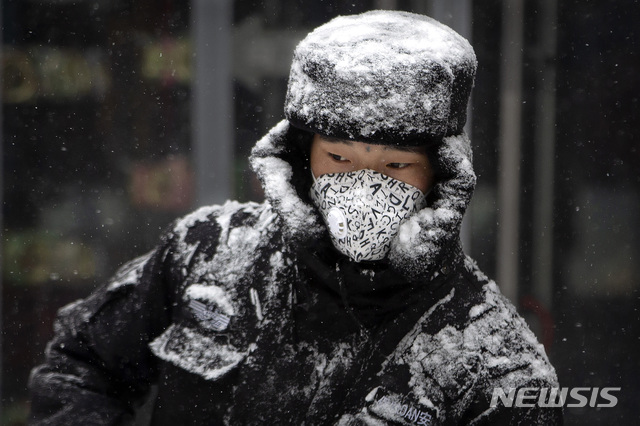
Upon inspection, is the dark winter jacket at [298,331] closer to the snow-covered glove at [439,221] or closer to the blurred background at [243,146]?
the snow-covered glove at [439,221]

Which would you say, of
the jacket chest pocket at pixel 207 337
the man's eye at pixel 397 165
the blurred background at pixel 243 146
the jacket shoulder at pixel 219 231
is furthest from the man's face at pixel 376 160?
the blurred background at pixel 243 146

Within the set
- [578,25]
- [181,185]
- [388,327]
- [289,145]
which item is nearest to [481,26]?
[578,25]

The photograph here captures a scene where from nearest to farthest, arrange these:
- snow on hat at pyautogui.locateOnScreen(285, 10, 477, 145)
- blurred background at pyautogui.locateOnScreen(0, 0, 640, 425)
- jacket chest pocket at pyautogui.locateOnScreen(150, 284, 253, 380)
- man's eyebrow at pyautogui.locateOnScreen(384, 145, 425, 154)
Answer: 1. snow on hat at pyautogui.locateOnScreen(285, 10, 477, 145)
2. man's eyebrow at pyautogui.locateOnScreen(384, 145, 425, 154)
3. jacket chest pocket at pyautogui.locateOnScreen(150, 284, 253, 380)
4. blurred background at pyautogui.locateOnScreen(0, 0, 640, 425)

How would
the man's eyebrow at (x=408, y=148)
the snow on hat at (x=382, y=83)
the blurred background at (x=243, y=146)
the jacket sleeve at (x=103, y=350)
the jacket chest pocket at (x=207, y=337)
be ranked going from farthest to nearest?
1. the blurred background at (x=243, y=146)
2. the jacket sleeve at (x=103, y=350)
3. the jacket chest pocket at (x=207, y=337)
4. the man's eyebrow at (x=408, y=148)
5. the snow on hat at (x=382, y=83)

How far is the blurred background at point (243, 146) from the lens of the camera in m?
4.11

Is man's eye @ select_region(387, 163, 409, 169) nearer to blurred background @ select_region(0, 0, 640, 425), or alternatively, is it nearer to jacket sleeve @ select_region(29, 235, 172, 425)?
jacket sleeve @ select_region(29, 235, 172, 425)

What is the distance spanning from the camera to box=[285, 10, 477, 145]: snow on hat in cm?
187

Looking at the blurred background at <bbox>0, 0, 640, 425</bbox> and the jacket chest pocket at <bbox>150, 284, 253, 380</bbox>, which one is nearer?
the jacket chest pocket at <bbox>150, 284, 253, 380</bbox>

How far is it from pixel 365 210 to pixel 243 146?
7.65 ft

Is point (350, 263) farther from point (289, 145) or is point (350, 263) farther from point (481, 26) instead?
point (481, 26)

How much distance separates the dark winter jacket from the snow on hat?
144 millimetres

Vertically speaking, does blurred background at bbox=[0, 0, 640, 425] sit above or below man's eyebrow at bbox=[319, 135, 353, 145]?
below

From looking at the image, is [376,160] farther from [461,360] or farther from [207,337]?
[207,337]

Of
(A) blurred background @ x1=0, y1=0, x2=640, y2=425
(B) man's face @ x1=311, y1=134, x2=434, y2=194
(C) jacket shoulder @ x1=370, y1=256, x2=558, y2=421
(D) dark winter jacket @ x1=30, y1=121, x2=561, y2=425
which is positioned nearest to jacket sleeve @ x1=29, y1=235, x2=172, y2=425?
(D) dark winter jacket @ x1=30, y1=121, x2=561, y2=425
